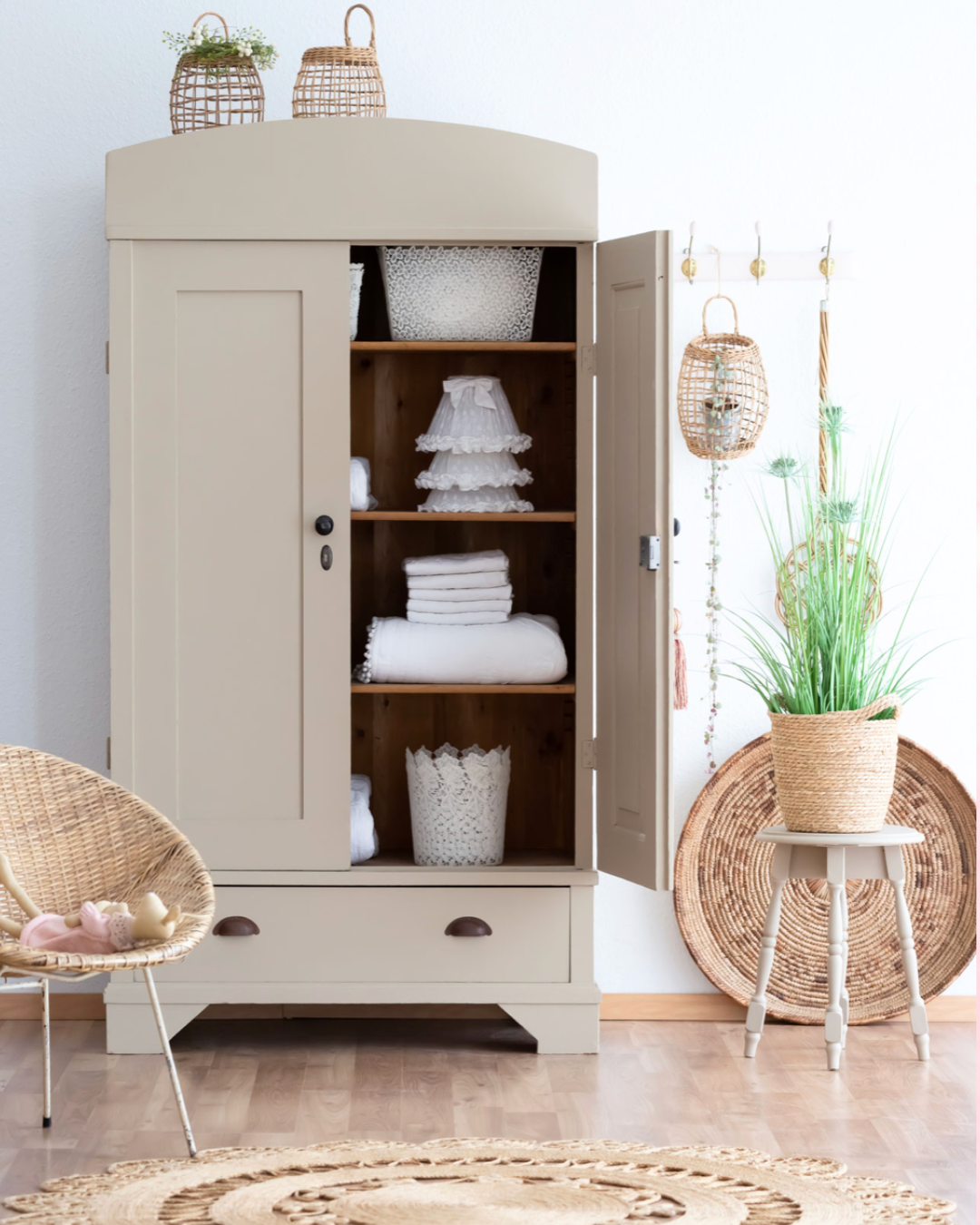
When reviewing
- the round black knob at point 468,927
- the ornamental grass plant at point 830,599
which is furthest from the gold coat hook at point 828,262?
the round black knob at point 468,927

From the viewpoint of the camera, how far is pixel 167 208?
8.97ft

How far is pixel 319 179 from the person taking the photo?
273cm

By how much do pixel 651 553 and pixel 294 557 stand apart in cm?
73

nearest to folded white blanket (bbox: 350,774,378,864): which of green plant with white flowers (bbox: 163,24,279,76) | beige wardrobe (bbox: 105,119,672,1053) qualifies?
beige wardrobe (bbox: 105,119,672,1053)

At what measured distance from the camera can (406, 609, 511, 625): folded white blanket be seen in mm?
2895

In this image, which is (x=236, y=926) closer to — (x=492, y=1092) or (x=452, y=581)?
(x=492, y=1092)

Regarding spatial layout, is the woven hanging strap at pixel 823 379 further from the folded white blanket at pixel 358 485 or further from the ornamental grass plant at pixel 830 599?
the folded white blanket at pixel 358 485

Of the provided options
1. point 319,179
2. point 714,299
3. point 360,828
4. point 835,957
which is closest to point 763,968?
point 835,957

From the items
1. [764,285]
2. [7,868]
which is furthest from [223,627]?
[764,285]

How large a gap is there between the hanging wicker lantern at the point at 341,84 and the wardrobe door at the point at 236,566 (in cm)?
39

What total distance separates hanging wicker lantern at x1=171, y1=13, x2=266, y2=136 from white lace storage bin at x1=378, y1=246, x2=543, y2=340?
45 centimetres

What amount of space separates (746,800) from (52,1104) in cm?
162

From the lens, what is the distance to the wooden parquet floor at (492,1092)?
7.57 feet

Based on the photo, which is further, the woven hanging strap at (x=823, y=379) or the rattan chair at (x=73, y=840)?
the woven hanging strap at (x=823, y=379)
